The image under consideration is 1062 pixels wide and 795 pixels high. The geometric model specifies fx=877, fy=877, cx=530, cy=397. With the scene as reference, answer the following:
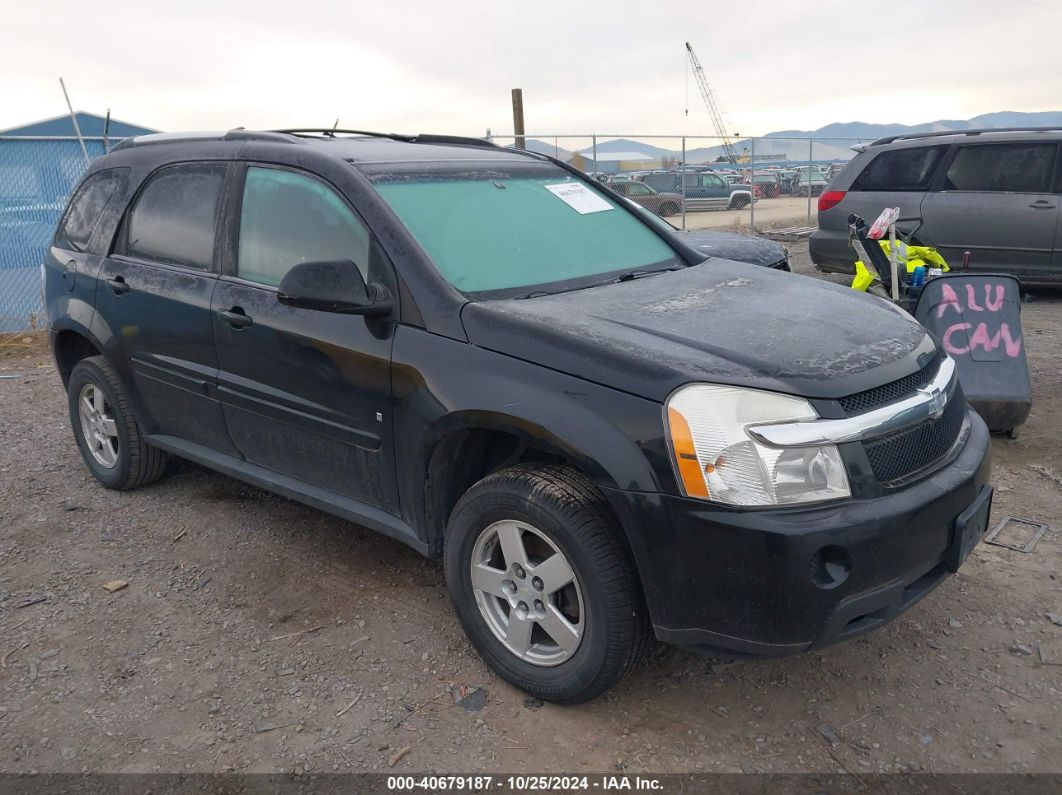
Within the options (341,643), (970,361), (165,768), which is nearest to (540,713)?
(341,643)

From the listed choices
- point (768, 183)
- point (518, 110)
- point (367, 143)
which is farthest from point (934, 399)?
point (768, 183)

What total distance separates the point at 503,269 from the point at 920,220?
7215mm

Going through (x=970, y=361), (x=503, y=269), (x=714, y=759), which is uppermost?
(x=503, y=269)

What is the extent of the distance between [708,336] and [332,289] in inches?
49.7

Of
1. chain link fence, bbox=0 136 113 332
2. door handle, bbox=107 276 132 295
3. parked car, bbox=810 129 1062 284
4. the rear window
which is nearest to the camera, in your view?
door handle, bbox=107 276 132 295

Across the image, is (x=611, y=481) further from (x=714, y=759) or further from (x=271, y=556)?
(x=271, y=556)

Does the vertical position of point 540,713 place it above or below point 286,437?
below

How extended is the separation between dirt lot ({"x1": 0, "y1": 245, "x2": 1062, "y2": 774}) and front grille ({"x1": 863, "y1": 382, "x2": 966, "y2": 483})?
801 millimetres

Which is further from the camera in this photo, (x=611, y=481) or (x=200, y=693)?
(x=200, y=693)

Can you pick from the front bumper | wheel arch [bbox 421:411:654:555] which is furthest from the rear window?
wheel arch [bbox 421:411:654:555]

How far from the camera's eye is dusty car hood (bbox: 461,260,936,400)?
2512 mm

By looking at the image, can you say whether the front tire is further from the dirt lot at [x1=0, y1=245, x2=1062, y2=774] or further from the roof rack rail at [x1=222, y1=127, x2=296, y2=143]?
the roof rack rail at [x1=222, y1=127, x2=296, y2=143]

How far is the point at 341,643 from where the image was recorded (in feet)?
10.7

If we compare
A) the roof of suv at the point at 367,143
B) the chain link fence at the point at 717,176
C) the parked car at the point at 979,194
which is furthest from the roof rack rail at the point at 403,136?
the chain link fence at the point at 717,176
